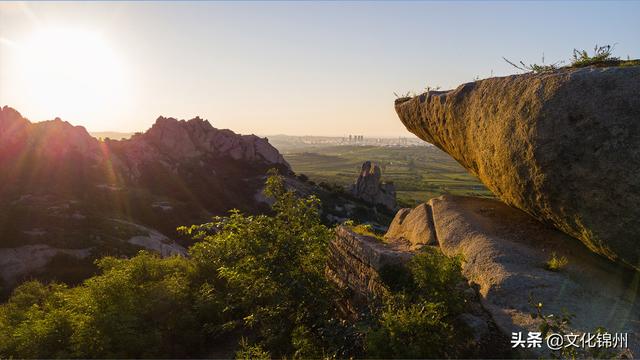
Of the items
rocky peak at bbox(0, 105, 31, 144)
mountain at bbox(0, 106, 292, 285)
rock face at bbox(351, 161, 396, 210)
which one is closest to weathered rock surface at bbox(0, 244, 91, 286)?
mountain at bbox(0, 106, 292, 285)

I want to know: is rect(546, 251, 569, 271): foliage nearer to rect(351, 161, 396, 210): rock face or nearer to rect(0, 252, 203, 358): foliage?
rect(0, 252, 203, 358): foliage

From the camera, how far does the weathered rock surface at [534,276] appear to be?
8.72 meters

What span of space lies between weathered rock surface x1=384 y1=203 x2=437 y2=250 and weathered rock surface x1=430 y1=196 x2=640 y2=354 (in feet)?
2.37

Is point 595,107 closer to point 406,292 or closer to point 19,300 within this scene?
point 406,292

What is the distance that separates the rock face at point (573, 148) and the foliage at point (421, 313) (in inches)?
120

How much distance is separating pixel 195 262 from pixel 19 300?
8.01 m

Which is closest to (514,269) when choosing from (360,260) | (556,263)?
(556,263)

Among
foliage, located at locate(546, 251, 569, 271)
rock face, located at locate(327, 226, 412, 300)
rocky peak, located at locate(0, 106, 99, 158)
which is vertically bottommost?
rock face, located at locate(327, 226, 412, 300)

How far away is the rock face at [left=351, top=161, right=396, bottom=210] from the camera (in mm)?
95625

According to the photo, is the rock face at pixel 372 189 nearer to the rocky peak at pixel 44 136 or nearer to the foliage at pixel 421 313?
the rocky peak at pixel 44 136

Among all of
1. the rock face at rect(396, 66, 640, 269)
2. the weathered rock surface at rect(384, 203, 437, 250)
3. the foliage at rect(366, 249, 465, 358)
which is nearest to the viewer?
the foliage at rect(366, 249, 465, 358)

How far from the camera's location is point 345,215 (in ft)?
248

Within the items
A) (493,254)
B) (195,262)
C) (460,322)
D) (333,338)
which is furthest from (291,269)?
(195,262)

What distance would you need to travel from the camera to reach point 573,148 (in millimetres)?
8930
